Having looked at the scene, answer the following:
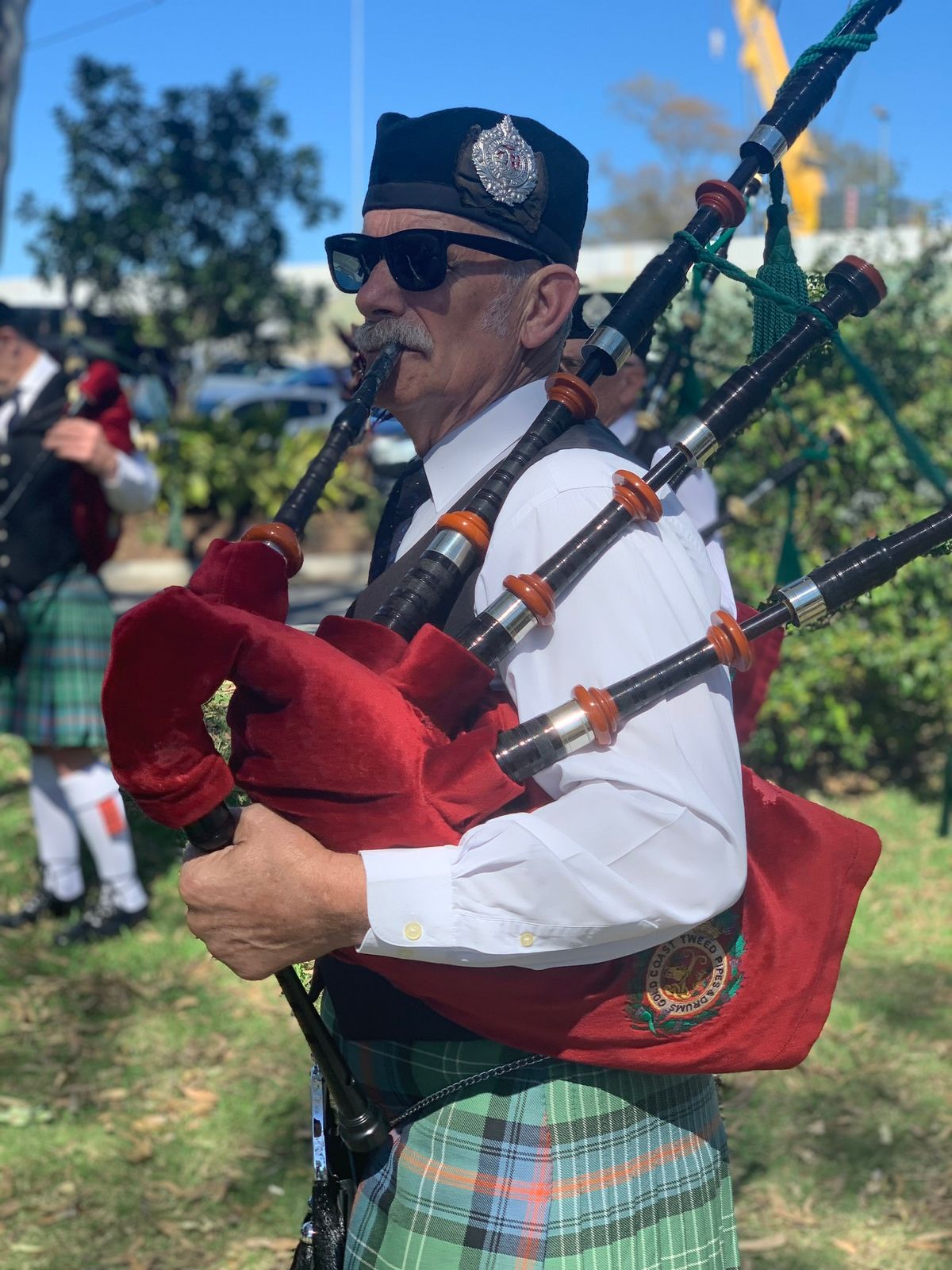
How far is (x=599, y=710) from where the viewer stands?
1325 mm

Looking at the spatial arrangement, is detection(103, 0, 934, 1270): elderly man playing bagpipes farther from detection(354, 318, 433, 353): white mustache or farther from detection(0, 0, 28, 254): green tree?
detection(0, 0, 28, 254): green tree

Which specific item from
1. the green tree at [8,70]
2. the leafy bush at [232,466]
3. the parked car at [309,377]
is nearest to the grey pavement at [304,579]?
the leafy bush at [232,466]

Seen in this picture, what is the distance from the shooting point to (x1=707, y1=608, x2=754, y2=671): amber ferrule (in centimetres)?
138

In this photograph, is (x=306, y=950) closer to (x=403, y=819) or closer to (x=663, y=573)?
(x=403, y=819)

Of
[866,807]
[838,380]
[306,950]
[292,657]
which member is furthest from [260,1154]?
[838,380]

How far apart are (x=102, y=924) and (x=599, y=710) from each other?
3.91 meters

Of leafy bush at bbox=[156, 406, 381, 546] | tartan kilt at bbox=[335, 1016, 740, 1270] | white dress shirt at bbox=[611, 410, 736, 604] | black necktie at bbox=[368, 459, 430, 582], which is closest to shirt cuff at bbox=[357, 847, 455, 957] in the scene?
tartan kilt at bbox=[335, 1016, 740, 1270]

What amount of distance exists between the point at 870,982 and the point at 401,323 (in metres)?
3.66

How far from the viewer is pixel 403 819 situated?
1.38 metres

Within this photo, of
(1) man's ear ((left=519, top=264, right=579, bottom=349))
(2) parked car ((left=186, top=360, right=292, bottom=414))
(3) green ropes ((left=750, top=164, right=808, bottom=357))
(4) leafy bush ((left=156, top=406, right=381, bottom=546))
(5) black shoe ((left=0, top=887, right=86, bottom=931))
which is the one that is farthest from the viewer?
(2) parked car ((left=186, top=360, right=292, bottom=414))

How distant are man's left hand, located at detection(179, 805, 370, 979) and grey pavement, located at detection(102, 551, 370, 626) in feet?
31.8

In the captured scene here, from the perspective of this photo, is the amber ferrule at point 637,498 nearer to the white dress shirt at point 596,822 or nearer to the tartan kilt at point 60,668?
the white dress shirt at point 596,822

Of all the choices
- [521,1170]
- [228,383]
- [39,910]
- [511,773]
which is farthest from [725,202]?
[228,383]

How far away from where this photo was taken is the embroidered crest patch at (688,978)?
1498 mm
